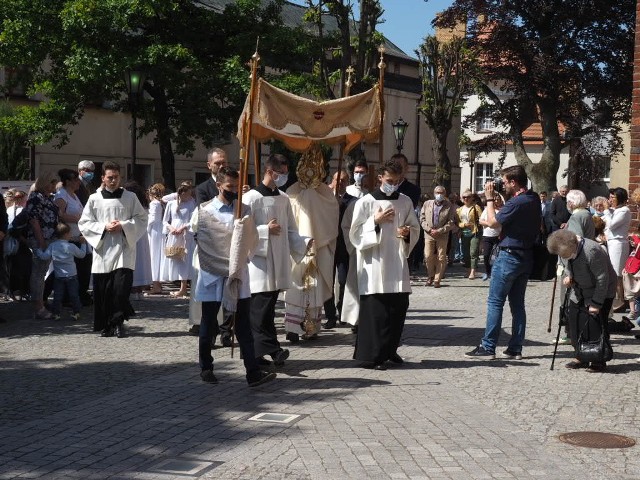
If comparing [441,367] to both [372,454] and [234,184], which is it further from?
[372,454]

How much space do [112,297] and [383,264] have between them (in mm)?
3562

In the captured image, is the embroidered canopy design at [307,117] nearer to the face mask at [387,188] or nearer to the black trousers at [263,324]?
the face mask at [387,188]

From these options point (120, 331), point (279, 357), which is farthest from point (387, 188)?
point (120, 331)

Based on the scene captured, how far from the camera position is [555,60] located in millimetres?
37781

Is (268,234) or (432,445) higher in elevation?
(268,234)

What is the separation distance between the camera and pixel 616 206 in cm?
1389

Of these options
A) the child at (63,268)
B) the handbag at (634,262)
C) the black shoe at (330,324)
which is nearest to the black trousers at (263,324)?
the black shoe at (330,324)

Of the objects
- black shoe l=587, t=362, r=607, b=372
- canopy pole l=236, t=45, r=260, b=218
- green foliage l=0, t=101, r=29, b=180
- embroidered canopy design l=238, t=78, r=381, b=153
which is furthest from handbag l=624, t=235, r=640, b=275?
green foliage l=0, t=101, r=29, b=180

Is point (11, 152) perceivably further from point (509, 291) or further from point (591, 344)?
point (591, 344)

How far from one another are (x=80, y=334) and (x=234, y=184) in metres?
3.84

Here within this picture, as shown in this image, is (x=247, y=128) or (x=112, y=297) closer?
(x=247, y=128)

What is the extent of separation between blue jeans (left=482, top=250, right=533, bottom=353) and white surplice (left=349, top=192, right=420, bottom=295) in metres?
0.94

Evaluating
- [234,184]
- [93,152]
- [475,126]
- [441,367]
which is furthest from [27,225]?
[475,126]

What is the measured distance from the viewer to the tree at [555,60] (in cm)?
3775
